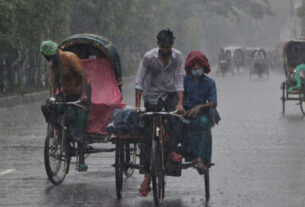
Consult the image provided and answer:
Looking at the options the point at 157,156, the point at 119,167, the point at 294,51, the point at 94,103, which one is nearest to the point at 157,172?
the point at 157,156

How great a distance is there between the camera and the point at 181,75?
28.5 feet

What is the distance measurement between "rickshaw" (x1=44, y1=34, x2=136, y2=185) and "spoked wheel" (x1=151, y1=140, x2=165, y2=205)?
129cm

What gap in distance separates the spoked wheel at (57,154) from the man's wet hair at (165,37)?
1.87 m

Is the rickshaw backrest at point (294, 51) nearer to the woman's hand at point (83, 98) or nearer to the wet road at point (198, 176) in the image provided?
the wet road at point (198, 176)

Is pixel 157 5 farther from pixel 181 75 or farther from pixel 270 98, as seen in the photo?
pixel 181 75

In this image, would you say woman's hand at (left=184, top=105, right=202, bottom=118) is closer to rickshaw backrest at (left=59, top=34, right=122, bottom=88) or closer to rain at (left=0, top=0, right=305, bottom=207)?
rain at (left=0, top=0, right=305, bottom=207)

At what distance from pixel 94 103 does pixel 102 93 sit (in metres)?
0.36

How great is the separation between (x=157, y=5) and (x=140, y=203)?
182 feet

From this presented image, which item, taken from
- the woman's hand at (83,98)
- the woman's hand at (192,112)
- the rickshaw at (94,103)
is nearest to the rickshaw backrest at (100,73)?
the rickshaw at (94,103)

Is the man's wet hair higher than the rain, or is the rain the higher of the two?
the man's wet hair

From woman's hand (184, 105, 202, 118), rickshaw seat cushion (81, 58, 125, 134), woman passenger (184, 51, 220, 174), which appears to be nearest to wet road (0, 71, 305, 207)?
woman passenger (184, 51, 220, 174)

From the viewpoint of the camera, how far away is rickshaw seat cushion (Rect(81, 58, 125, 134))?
1042 cm

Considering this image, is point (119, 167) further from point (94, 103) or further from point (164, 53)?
point (94, 103)

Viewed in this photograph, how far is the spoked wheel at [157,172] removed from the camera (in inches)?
316
